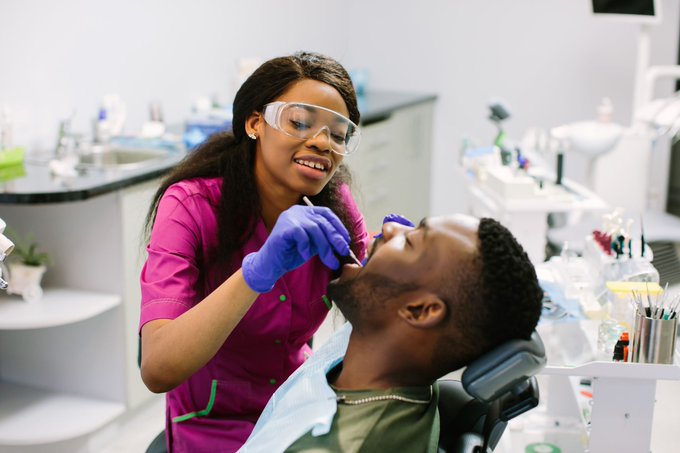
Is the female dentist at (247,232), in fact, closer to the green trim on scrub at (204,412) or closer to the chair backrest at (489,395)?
the green trim on scrub at (204,412)

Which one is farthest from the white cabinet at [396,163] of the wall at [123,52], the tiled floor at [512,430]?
the tiled floor at [512,430]

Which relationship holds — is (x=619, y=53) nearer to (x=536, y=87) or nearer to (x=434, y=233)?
(x=536, y=87)

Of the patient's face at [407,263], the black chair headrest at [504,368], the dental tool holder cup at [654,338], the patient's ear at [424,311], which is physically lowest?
the dental tool holder cup at [654,338]

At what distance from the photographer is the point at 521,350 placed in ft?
3.78

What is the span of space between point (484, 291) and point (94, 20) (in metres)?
2.41

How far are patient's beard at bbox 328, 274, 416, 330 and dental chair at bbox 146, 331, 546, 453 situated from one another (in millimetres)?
172

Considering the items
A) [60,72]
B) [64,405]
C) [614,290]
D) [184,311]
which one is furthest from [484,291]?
[60,72]

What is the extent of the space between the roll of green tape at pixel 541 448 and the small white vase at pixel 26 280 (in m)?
1.61

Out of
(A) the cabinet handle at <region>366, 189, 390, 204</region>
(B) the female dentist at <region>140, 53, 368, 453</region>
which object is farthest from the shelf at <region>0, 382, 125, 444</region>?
(A) the cabinet handle at <region>366, 189, 390, 204</region>

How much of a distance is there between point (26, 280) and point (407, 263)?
1724mm

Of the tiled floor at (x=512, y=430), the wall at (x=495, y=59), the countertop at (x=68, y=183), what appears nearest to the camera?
the countertop at (x=68, y=183)

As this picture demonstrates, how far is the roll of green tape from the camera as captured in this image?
8.49 ft

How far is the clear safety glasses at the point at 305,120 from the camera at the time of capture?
5.29ft

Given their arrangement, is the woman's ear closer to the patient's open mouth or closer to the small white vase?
the patient's open mouth
